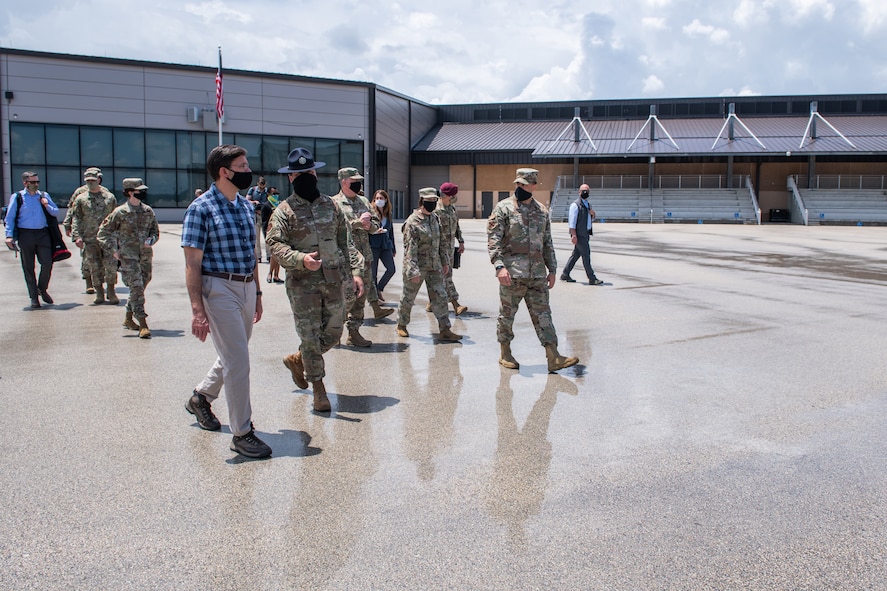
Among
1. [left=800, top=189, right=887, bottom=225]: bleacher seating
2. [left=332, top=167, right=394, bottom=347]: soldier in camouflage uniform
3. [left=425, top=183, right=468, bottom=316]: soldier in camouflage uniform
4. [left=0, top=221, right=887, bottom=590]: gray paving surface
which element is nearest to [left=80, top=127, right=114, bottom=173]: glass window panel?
[left=0, top=221, right=887, bottom=590]: gray paving surface

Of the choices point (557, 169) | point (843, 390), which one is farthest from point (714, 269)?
point (557, 169)

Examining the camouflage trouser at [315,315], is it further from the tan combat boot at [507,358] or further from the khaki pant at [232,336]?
the tan combat boot at [507,358]

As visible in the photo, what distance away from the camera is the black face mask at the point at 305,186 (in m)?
5.73

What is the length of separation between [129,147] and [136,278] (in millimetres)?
36524

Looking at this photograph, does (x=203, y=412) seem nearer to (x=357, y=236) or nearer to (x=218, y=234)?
(x=218, y=234)

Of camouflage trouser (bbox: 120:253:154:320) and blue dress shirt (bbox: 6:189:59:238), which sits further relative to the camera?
blue dress shirt (bbox: 6:189:59:238)

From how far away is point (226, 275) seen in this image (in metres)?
4.85

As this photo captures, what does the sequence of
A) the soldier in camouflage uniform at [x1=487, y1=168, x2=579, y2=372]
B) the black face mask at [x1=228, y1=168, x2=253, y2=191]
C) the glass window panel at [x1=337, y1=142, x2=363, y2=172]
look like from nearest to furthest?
the black face mask at [x1=228, y1=168, x2=253, y2=191], the soldier in camouflage uniform at [x1=487, y1=168, x2=579, y2=372], the glass window panel at [x1=337, y1=142, x2=363, y2=172]

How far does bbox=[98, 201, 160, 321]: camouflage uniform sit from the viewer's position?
28.7ft

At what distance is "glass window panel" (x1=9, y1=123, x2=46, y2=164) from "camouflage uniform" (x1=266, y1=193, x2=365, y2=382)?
39.7 metres

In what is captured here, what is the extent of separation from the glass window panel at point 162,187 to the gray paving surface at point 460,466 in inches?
1376

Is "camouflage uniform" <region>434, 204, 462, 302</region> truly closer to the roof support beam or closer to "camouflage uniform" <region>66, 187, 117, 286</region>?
"camouflage uniform" <region>66, 187, 117, 286</region>

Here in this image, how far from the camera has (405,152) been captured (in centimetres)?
5662

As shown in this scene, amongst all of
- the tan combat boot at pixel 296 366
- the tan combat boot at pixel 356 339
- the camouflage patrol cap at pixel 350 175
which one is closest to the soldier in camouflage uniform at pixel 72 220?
the camouflage patrol cap at pixel 350 175
